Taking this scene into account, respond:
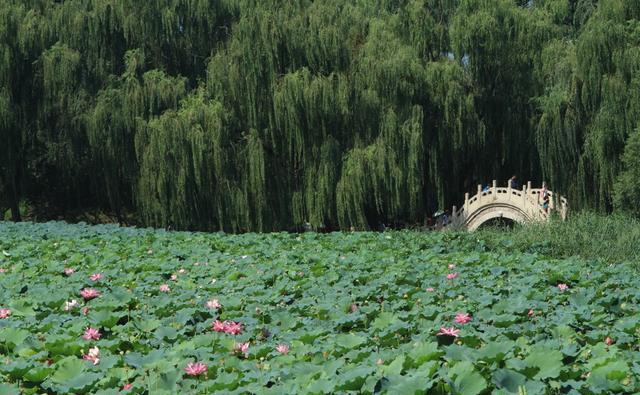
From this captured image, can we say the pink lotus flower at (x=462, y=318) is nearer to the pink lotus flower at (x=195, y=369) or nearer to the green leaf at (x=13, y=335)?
the pink lotus flower at (x=195, y=369)

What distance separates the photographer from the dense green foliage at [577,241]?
10.9 m

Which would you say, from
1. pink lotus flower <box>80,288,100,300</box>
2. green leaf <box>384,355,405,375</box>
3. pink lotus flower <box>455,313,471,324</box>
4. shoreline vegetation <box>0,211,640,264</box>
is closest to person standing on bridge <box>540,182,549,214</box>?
shoreline vegetation <box>0,211,640,264</box>

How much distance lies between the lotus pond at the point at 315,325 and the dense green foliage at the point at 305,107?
10.1 meters

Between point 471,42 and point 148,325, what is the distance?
17.0m

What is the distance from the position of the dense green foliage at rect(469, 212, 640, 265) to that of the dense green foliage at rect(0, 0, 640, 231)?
4.70 meters

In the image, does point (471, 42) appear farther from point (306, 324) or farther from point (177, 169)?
point (306, 324)

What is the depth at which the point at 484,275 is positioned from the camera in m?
6.45

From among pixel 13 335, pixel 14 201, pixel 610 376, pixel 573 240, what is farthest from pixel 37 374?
pixel 14 201

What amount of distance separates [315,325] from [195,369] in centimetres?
122

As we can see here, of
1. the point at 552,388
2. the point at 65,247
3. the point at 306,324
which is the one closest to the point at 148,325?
the point at 306,324

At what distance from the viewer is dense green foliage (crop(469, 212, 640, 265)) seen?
10.9m

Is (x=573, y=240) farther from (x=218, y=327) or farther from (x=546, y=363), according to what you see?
(x=546, y=363)

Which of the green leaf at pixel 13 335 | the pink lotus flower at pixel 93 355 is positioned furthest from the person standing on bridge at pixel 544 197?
the pink lotus flower at pixel 93 355

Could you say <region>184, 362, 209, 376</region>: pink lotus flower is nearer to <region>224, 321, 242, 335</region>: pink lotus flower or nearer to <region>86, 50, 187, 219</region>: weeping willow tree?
<region>224, 321, 242, 335</region>: pink lotus flower
